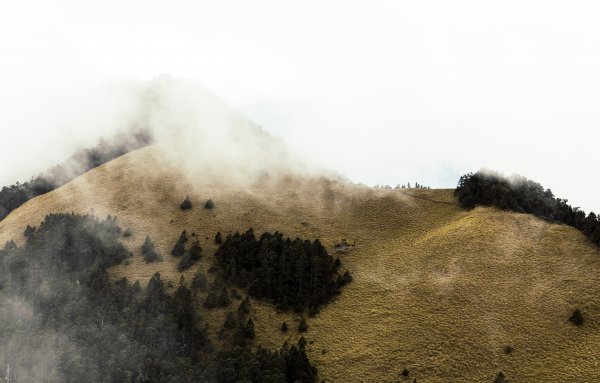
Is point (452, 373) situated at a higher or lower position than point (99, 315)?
lower

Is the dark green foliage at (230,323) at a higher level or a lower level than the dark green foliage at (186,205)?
lower

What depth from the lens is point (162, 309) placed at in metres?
121

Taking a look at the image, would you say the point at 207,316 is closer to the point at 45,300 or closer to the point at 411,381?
the point at 45,300

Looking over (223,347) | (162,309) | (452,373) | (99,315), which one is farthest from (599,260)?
(99,315)

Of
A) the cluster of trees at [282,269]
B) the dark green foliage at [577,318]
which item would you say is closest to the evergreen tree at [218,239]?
the cluster of trees at [282,269]

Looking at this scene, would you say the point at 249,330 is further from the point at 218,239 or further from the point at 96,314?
the point at 218,239

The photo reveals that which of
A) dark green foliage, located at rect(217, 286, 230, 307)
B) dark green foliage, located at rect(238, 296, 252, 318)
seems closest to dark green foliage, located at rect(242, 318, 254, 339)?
dark green foliage, located at rect(238, 296, 252, 318)

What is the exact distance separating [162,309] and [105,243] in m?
41.1

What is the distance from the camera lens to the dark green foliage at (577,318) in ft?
354

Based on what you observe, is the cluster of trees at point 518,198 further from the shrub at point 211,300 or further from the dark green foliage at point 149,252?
the dark green foliage at point 149,252

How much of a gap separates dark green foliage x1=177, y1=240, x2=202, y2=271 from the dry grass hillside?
302 cm

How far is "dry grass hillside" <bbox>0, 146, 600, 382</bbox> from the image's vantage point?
104m

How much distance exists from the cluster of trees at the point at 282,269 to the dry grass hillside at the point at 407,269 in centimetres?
403

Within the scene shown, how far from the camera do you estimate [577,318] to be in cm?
10819
